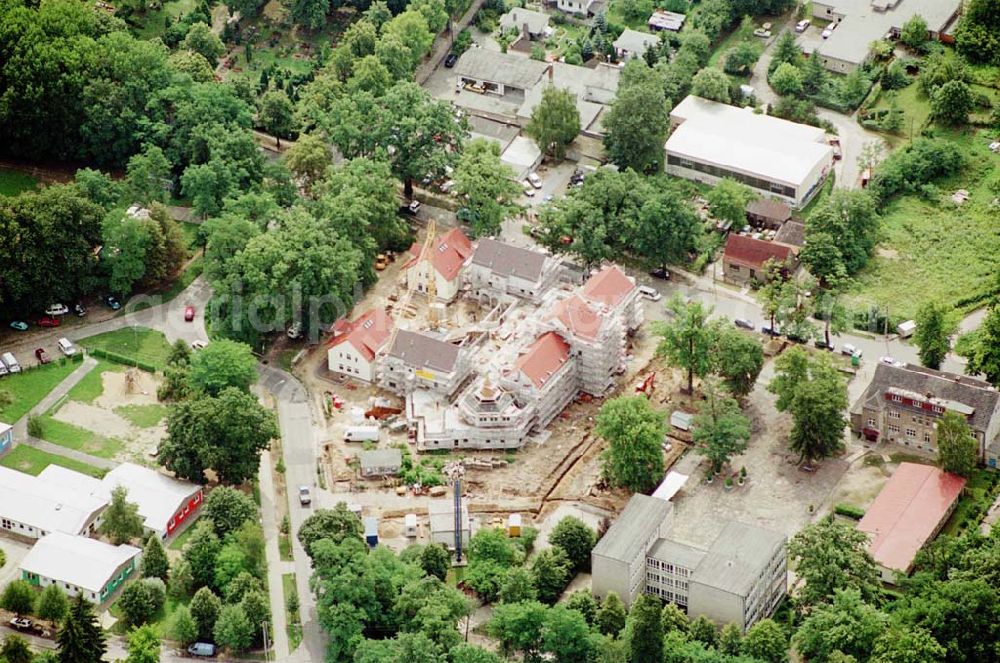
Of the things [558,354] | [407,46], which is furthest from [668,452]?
[407,46]

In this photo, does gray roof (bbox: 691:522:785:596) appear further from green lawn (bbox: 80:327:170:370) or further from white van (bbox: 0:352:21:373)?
white van (bbox: 0:352:21:373)

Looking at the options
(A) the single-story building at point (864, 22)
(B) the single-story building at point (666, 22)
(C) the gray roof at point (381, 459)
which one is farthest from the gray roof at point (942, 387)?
(B) the single-story building at point (666, 22)

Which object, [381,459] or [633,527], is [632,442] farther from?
[381,459]

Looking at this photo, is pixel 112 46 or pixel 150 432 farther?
pixel 112 46

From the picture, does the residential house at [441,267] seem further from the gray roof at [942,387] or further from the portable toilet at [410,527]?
the gray roof at [942,387]

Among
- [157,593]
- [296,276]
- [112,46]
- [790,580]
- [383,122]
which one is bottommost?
[790,580]

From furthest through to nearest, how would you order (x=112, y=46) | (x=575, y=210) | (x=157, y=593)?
(x=112, y=46) < (x=575, y=210) < (x=157, y=593)

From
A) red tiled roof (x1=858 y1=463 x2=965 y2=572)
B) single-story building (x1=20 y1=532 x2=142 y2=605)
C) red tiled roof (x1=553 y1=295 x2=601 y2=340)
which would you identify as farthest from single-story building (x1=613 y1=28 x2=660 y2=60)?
single-story building (x1=20 y1=532 x2=142 y2=605)

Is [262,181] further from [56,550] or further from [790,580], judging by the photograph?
[790,580]
